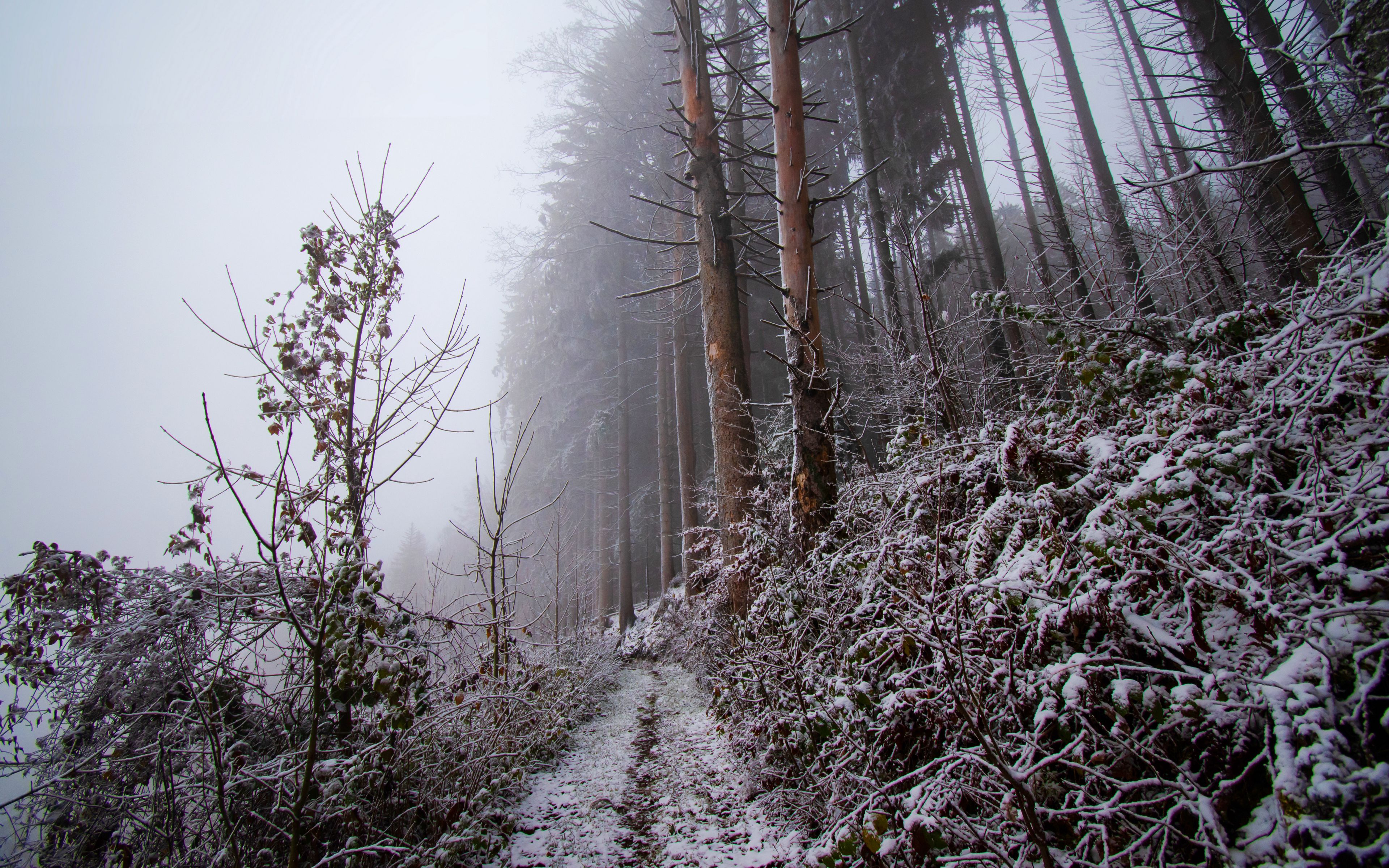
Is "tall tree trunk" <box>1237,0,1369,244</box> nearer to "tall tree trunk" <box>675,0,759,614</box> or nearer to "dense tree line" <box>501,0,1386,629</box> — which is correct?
"dense tree line" <box>501,0,1386,629</box>

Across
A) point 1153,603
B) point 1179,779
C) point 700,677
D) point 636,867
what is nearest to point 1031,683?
point 1179,779

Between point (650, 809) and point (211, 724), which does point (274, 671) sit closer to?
point (211, 724)

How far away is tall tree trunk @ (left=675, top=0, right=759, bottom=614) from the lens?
450 cm

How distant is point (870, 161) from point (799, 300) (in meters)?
7.52

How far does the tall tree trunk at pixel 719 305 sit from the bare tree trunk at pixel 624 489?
8.67 m

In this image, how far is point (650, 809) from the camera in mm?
2998

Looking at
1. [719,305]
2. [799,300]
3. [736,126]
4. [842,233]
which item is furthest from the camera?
[842,233]

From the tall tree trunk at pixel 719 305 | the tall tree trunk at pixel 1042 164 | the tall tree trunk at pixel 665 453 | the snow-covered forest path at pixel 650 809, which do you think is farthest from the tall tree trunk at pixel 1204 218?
the tall tree trunk at pixel 665 453

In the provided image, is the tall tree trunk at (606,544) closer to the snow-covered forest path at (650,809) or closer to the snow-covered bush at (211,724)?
the snow-covered forest path at (650,809)

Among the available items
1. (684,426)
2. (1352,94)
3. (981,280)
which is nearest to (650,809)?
(1352,94)

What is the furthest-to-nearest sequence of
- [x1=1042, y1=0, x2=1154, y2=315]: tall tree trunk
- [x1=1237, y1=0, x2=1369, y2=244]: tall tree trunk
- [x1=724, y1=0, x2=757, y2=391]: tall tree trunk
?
1. [x1=1042, y1=0, x2=1154, y2=315]: tall tree trunk
2. [x1=724, y1=0, x2=757, y2=391]: tall tree trunk
3. [x1=1237, y1=0, x2=1369, y2=244]: tall tree trunk

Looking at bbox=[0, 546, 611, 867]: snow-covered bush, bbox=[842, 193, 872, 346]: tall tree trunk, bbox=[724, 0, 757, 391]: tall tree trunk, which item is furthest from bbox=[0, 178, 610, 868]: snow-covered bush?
bbox=[842, 193, 872, 346]: tall tree trunk

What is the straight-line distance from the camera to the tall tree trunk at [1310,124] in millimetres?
5125

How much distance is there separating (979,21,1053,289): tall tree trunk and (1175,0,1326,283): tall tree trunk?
198cm
